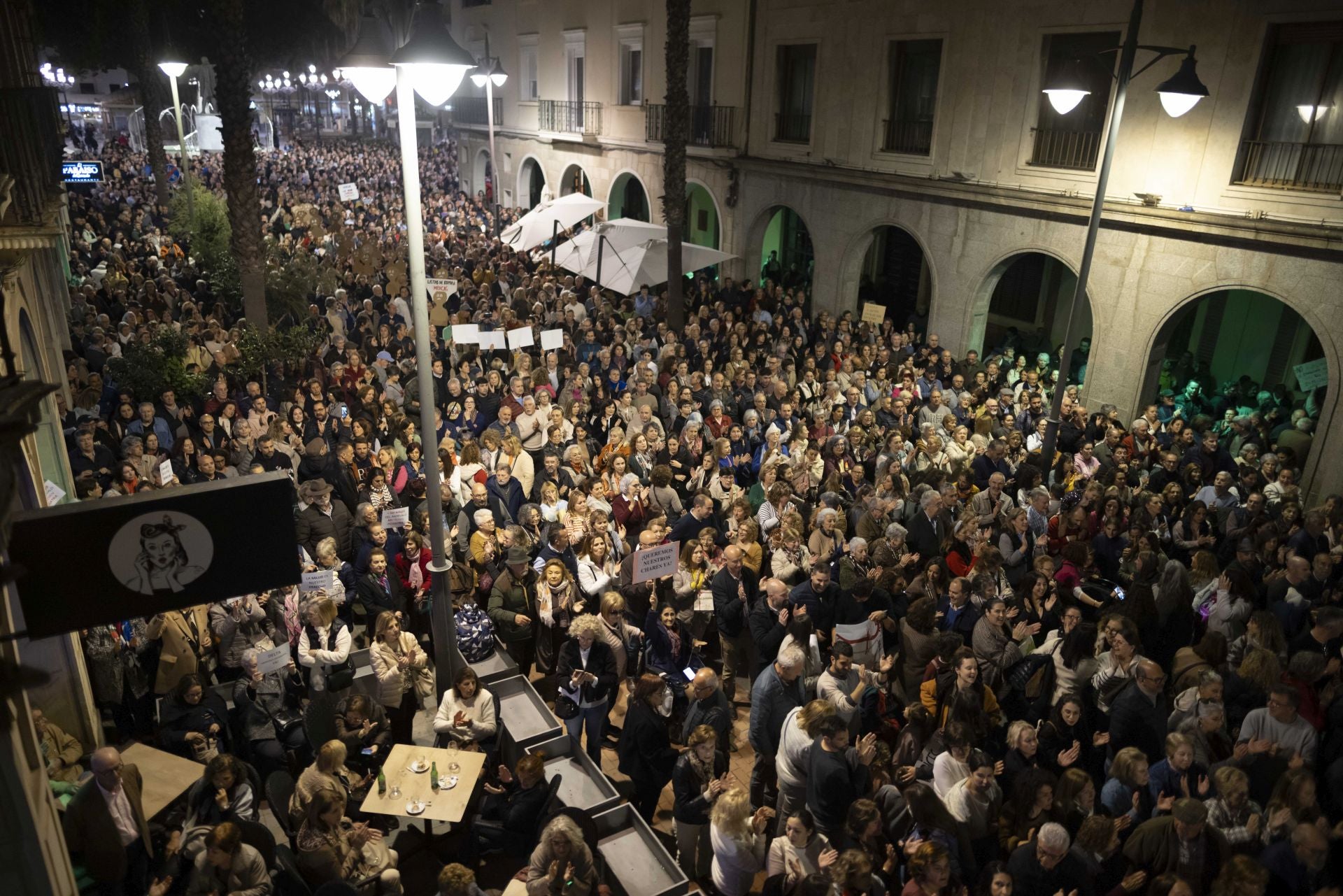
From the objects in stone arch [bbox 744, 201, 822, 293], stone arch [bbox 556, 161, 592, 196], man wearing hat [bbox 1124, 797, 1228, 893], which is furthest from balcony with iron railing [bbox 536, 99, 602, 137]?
man wearing hat [bbox 1124, 797, 1228, 893]

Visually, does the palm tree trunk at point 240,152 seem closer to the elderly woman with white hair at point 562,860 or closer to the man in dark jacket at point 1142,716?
the elderly woman with white hair at point 562,860

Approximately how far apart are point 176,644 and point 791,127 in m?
18.9

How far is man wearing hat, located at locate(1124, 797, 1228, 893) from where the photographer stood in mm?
5426

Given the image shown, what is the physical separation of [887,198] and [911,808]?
1578 centimetres

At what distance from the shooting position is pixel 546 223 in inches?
786

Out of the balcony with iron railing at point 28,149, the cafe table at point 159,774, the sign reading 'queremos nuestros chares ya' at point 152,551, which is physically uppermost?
the balcony with iron railing at point 28,149

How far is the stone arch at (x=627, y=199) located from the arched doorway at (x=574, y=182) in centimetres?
104

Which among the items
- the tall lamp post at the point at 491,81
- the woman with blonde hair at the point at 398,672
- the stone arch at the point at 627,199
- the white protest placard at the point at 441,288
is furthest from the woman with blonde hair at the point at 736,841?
the stone arch at the point at 627,199

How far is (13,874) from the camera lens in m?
4.68

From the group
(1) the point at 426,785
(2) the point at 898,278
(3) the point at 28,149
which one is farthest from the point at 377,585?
(2) the point at 898,278

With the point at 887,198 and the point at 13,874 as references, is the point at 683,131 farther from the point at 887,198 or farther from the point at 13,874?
the point at 13,874

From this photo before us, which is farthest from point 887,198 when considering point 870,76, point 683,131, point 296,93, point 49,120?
point 296,93

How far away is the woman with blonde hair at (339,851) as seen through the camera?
569 cm

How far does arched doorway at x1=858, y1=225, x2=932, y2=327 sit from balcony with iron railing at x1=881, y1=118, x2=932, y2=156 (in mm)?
4025
